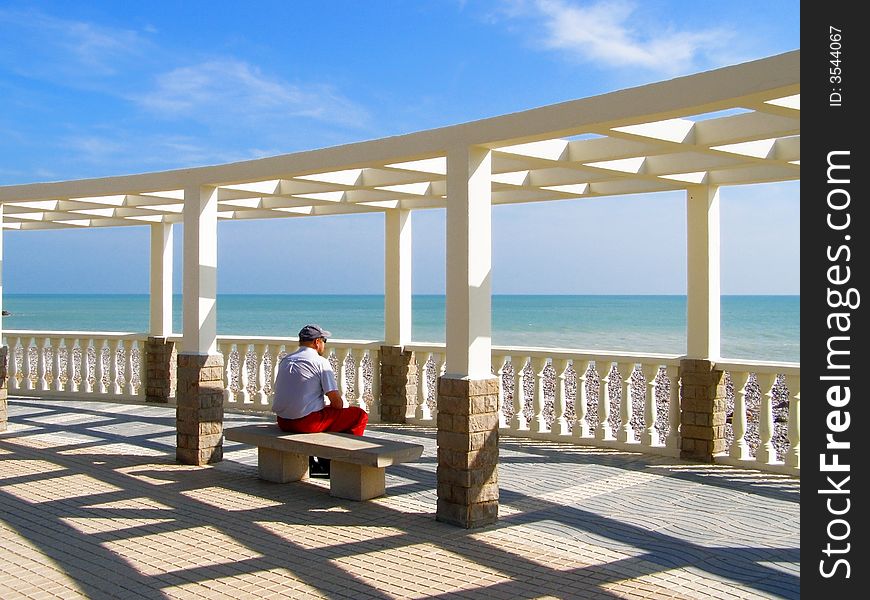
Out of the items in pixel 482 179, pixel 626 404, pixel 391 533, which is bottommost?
pixel 391 533

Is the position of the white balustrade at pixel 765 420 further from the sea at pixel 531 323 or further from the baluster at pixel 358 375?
the sea at pixel 531 323

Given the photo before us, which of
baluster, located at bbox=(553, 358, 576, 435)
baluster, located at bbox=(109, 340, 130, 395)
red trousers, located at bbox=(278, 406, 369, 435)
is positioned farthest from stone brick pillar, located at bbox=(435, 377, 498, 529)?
baluster, located at bbox=(109, 340, 130, 395)

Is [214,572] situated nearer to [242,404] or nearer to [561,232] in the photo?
[242,404]

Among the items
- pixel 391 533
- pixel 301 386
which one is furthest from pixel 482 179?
pixel 391 533

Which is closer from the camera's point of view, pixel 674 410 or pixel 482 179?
pixel 482 179

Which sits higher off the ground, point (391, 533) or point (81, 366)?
point (81, 366)

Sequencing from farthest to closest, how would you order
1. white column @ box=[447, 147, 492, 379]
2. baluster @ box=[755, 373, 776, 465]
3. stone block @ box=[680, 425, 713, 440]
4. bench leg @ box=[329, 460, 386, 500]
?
stone block @ box=[680, 425, 713, 440] → baluster @ box=[755, 373, 776, 465] → bench leg @ box=[329, 460, 386, 500] → white column @ box=[447, 147, 492, 379]

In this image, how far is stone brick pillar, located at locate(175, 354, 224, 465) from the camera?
8805mm

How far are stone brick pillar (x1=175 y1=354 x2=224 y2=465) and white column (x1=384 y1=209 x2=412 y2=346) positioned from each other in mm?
3158

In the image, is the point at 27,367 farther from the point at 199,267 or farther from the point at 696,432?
the point at 696,432

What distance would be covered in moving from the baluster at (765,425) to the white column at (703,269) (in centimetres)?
64

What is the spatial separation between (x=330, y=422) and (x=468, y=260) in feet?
7.62

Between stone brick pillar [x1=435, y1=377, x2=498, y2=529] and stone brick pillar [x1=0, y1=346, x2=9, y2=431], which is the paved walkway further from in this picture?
stone brick pillar [x1=0, y1=346, x2=9, y2=431]

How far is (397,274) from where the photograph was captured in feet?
38.5
